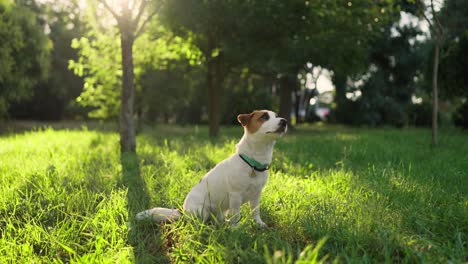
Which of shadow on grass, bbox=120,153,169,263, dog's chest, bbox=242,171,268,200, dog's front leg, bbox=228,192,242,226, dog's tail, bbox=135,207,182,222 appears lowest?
shadow on grass, bbox=120,153,169,263

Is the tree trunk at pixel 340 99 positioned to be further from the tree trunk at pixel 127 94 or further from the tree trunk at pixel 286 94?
the tree trunk at pixel 127 94

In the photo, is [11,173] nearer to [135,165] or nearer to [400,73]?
[135,165]

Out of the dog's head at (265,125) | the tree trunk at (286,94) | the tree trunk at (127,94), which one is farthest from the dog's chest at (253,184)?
the tree trunk at (286,94)

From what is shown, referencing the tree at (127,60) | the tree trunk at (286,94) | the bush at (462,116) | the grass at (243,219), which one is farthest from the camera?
the tree trunk at (286,94)

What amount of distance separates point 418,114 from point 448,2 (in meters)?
16.9

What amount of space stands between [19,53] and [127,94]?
12156 mm

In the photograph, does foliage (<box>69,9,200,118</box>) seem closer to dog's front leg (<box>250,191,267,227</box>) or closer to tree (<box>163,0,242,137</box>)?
tree (<box>163,0,242,137</box>)

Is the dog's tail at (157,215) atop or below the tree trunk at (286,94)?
below

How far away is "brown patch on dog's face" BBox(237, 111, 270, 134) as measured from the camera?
4.00 meters

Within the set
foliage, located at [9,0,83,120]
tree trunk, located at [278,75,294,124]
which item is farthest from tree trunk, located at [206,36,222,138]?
foliage, located at [9,0,83,120]

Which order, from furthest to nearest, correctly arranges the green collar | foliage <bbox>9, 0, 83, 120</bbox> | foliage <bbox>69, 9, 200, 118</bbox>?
foliage <bbox>9, 0, 83, 120</bbox> < foliage <bbox>69, 9, 200, 118</bbox> < the green collar

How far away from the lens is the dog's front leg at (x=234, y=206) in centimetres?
396

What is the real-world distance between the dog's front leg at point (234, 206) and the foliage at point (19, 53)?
658 inches

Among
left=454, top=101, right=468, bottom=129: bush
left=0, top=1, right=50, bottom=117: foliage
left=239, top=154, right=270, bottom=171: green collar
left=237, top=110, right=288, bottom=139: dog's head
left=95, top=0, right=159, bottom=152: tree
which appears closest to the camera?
left=237, top=110, right=288, bottom=139: dog's head
